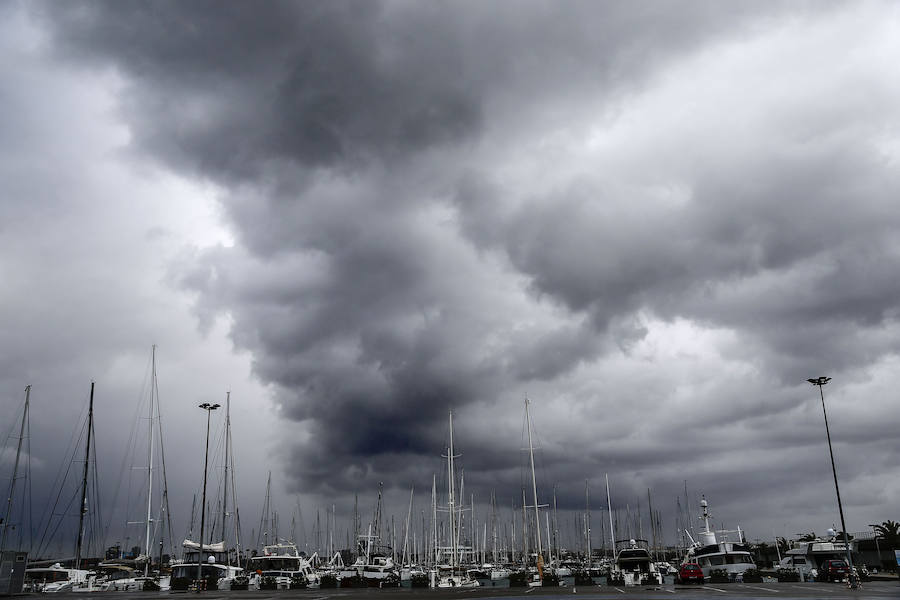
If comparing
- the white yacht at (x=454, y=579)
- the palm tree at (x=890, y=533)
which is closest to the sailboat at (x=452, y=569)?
the white yacht at (x=454, y=579)

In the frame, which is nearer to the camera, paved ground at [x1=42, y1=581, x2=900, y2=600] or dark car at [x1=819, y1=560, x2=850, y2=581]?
paved ground at [x1=42, y1=581, x2=900, y2=600]

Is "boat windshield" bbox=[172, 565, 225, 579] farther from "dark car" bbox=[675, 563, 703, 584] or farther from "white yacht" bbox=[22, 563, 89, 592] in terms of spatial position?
"dark car" bbox=[675, 563, 703, 584]

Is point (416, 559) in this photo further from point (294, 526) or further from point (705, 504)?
point (705, 504)

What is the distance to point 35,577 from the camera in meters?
70.2

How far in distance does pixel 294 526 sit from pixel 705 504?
6822 cm

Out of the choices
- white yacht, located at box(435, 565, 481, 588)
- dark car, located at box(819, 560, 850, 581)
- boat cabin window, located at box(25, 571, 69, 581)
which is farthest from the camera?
white yacht, located at box(435, 565, 481, 588)

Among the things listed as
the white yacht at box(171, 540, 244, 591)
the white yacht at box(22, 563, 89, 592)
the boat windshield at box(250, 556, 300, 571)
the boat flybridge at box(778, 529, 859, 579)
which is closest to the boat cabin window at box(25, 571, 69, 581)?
the white yacht at box(22, 563, 89, 592)

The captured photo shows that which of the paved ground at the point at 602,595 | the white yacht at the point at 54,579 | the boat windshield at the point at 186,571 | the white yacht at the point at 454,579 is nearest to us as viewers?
the paved ground at the point at 602,595

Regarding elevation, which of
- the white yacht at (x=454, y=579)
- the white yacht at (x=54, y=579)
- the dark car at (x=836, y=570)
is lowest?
the white yacht at (x=454, y=579)

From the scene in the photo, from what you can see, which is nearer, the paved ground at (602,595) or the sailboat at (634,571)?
the paved ground at (602,595)

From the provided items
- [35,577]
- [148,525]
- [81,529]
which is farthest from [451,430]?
[35,577]

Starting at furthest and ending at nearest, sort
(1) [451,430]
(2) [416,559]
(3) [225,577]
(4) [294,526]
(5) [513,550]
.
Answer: (5) [513,550]
(2) [416,559]
(4) [294,526]
(1) [451,430]
(3) [225,577]

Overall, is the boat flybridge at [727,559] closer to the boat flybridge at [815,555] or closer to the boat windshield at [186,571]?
the boat flybridge at [815,555]

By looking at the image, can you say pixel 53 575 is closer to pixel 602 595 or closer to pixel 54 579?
pixel 54 579
